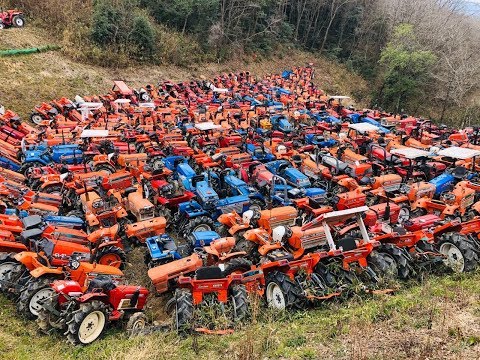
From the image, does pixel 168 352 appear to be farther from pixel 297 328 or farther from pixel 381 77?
pixel 381 77

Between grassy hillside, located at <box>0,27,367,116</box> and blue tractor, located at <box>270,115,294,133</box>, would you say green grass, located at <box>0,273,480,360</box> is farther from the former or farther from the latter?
grassy hillside, located at <box>0,27,367,116</box>

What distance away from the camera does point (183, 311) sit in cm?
604

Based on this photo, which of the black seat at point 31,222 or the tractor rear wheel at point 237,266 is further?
the black seat at point 31,222

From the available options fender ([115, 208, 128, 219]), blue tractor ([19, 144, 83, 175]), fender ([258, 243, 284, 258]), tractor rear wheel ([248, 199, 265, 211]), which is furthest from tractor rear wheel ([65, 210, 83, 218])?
fender ([258, 243, 284, 258])

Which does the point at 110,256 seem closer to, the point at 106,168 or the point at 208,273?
the point at 208,273

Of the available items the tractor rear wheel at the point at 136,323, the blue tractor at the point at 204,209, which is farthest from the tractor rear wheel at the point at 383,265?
the tractor rear wheel at the point at 136,323

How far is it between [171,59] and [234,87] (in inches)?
211

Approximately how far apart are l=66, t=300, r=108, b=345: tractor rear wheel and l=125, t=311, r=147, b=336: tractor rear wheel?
1.18ft

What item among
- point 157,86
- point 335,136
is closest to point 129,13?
point 157,86

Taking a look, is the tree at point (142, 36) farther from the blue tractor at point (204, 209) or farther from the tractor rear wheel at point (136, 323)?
the tractor rear wheel at point (136, 323)

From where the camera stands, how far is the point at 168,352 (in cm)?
523

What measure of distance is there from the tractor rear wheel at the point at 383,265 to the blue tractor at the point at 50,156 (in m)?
9.29

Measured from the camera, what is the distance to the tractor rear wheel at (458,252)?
24.6 feet

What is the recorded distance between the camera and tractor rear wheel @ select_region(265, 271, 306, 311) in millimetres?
6445
